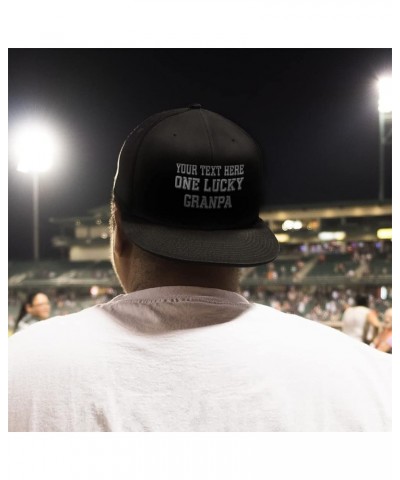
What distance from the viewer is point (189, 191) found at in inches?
38.1

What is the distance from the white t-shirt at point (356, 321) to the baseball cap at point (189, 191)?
576 centimetres

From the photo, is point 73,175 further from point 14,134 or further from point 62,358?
point 62,358

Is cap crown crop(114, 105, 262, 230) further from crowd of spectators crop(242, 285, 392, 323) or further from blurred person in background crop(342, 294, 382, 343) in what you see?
crowd of spectators crop(242, 285, 392, 323)

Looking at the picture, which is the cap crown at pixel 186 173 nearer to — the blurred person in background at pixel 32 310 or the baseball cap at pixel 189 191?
the baseball cap at pixel 189 191

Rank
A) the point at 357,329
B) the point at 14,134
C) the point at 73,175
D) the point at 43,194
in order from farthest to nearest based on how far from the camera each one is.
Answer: the point at 73,175 < the point at 43,194 < the point at 14,134 < the point at 357,329

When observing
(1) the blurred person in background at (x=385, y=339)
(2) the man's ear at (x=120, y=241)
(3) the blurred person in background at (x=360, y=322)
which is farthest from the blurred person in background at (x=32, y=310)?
(2) the man's ear at (x=120, y=241)

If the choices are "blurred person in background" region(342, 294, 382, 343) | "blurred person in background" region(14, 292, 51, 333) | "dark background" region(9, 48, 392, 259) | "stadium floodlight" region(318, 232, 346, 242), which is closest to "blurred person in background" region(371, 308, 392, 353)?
"blurred person in background" region(342, 294, 382, 343)

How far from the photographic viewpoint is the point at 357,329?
21.5 feet

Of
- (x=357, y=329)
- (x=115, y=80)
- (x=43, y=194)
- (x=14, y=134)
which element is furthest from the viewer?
(x=43, y=194)

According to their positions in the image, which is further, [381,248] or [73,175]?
[73,175]

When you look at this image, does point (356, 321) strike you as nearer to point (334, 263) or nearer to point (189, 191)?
point (189, 191)

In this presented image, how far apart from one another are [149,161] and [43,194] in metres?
45.3

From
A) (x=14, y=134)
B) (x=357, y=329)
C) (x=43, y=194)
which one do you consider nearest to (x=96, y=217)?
(x=43, y=194)

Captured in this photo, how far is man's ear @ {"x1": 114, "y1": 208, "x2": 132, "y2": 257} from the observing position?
3.35ft
